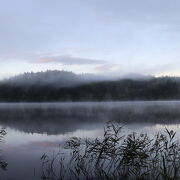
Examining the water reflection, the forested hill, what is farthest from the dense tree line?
the water reflection

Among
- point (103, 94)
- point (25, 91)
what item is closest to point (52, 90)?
point (25, 91)

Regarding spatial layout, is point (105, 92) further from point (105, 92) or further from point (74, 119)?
point (74, 119)

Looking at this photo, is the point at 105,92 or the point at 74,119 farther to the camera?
the point at 105,92

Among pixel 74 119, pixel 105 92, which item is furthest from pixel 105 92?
pixel 74 119

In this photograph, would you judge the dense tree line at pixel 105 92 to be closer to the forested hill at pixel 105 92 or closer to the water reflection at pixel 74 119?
the forested hill at pixel 105 92

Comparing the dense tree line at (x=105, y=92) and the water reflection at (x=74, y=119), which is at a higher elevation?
the dense tree line at (x=105, y=92)

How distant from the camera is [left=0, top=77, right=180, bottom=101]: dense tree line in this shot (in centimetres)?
18438

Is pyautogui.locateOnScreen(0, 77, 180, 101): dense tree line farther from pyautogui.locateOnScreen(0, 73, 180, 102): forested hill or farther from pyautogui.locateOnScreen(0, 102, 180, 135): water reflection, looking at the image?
pyautogui.locateOnScreen(0, 102, 180, 135): water reflection

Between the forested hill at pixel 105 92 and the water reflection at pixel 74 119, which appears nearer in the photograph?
the water reflection at pixel 74 119

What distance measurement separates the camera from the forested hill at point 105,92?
184 meters

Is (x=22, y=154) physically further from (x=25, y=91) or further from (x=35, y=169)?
(x=25, y=91)

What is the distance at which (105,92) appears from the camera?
190m

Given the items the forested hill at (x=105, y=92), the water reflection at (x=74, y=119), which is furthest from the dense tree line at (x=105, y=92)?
the water reflection at (x=74, y=119)

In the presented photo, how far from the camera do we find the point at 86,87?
19225 cm
